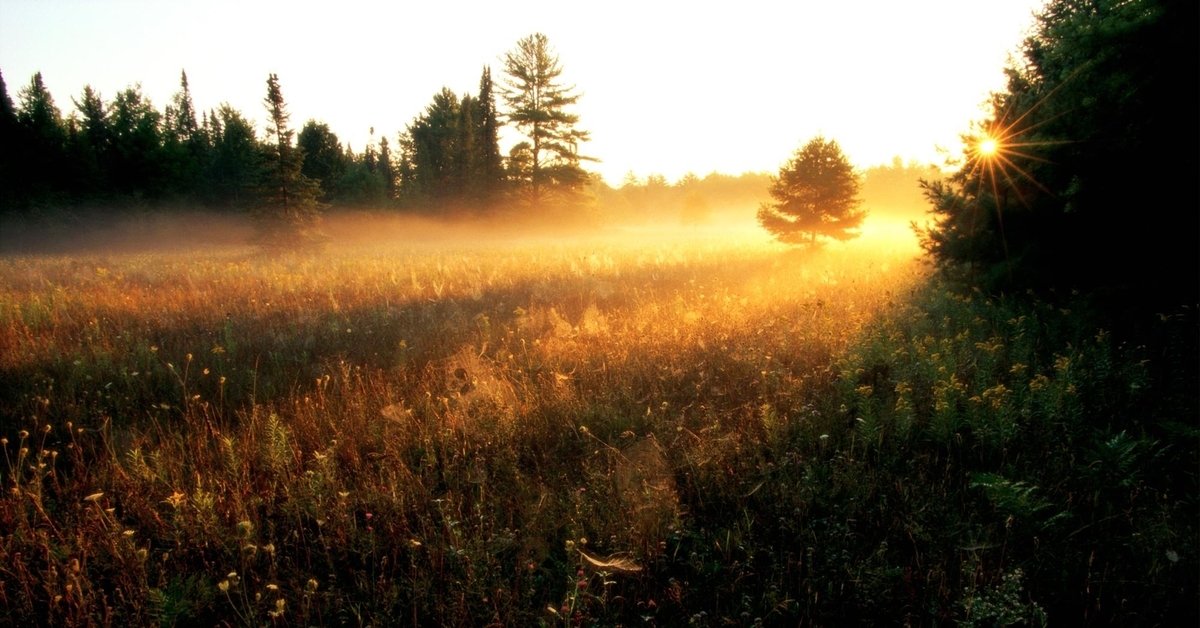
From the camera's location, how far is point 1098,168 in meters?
4.71

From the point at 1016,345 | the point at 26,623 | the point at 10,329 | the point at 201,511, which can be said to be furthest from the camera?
the point at 10,329

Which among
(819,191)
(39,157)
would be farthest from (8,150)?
(819,191)

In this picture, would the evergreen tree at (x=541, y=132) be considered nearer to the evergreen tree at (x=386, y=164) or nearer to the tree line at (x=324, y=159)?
the tree line at (x=324, y=159)

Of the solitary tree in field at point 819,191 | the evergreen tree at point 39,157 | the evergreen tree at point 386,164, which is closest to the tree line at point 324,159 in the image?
the evergreen tree at point 39,157

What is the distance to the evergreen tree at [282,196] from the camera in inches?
680

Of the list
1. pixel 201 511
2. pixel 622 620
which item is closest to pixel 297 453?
pixel 201 511


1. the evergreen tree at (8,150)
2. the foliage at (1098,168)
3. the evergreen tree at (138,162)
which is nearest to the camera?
the foliage at (1098,168)

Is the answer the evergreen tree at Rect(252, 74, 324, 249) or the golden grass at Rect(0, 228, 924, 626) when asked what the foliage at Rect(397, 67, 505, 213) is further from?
the golden grass at Rect(0, 228, 924, 626)

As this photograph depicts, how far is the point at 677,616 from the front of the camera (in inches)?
82.4

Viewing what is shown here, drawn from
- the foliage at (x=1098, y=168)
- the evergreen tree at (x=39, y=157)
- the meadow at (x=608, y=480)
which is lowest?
the meadow at (x=608, y=480)

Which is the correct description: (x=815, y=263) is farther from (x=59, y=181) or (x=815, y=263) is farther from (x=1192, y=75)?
(x=59, y=181)

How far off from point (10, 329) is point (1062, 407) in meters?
9.43

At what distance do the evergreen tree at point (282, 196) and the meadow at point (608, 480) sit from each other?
13783 millimetres

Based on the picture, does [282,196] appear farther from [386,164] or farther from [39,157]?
[386,164]
